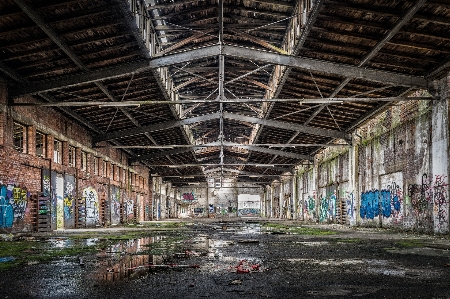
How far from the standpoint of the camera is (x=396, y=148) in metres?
17.7

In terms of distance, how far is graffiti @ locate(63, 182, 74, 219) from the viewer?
64.2ft

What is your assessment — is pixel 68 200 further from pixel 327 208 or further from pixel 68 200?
→ pixel 327 208

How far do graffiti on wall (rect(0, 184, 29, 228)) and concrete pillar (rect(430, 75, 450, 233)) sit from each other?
46.6 feet

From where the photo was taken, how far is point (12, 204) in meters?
14.4

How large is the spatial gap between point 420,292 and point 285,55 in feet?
35.8

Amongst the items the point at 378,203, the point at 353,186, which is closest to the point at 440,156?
the point at 378,203

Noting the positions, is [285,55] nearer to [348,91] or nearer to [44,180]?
[348,91]

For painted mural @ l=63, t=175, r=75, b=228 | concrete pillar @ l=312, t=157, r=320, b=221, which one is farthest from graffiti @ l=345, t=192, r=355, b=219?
painted mural @ l=63, t=175, r=75, b=228

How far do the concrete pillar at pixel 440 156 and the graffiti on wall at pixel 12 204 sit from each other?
46.6 ft

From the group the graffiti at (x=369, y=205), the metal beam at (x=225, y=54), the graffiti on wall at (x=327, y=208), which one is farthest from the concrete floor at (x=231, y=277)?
the graffiti on wall at (x=327, y=208)

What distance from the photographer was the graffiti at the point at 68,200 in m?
19.6

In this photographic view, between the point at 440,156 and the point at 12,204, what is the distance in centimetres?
1437

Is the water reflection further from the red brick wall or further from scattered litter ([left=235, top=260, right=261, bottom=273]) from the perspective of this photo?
the red brick wall

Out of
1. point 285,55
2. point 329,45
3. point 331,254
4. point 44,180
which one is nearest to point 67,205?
point 44,180
